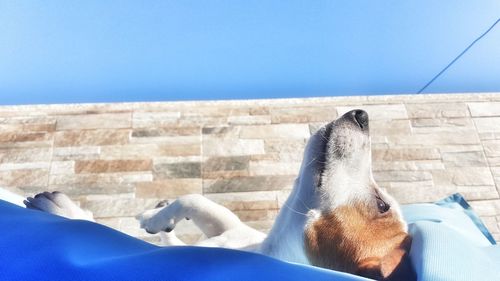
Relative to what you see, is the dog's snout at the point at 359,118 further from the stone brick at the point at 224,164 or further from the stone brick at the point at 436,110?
the stone brick at the point at 436,110

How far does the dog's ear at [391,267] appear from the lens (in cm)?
115

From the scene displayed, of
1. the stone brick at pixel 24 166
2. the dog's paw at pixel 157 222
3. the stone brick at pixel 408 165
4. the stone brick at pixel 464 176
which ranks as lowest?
the dog's paw at pixel 157 222

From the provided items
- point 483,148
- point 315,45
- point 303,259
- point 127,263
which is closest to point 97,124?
point 315,45

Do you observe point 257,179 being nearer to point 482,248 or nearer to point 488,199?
point 488,199

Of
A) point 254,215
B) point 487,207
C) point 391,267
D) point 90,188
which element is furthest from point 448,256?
point 90,188

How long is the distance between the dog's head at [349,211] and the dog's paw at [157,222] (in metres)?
0.57

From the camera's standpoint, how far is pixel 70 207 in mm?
1796

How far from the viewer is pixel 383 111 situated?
2.60 meters

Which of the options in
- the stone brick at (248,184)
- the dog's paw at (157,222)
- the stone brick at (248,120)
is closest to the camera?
the dog's paw at (157,222)

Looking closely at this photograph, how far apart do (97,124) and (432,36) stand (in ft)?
5.30

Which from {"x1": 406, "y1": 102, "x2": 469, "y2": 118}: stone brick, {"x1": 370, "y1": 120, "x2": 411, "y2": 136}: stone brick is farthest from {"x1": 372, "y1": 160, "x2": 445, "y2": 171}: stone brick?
{"x1": 406, "y1": 102, "x2": 469, "y2": 118}: stone brick

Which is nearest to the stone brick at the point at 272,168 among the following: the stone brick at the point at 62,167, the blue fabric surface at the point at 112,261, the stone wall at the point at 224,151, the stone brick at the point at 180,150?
the stone wall at the point at 224,151

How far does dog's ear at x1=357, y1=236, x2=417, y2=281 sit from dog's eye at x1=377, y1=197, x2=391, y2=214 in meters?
0.14

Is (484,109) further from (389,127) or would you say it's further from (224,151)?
(224,151)
